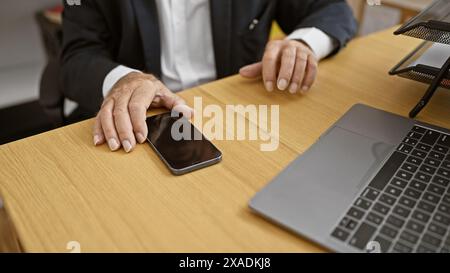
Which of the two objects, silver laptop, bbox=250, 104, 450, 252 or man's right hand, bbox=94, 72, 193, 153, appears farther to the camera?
man's right hand, bbox=94, 72, 193, 153

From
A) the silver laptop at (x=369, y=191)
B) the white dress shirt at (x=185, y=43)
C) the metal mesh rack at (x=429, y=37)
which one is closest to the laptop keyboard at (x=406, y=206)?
the silver laptop at (x=369, y=191)

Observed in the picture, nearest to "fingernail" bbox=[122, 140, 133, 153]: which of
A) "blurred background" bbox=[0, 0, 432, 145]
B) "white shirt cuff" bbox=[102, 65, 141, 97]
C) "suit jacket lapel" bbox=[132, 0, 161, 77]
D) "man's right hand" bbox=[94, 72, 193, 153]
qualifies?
"man's right hand" bbox=[94, 72, 193, 153]

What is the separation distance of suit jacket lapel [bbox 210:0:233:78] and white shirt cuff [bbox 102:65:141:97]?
28 cm

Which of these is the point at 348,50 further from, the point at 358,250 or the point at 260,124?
the point at 358,250

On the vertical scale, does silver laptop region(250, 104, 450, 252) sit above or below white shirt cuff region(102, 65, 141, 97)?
below

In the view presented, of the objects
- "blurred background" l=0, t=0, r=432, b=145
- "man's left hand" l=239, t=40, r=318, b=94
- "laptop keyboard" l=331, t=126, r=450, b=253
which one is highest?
"man's left hand" l=239, t=40, r=318, b=94

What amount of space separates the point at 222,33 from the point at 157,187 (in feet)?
1.82

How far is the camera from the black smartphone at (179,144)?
528 millimetres

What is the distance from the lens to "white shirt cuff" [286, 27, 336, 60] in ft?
2.58

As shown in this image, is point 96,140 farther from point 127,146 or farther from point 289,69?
point 289,69

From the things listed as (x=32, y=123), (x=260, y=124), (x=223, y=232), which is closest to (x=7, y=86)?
(x=32, y=123)

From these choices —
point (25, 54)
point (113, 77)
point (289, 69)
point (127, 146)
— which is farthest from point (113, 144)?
point (25, 54)

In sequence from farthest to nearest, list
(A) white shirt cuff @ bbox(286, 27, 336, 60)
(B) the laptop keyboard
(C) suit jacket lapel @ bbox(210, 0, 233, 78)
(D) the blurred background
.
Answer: (D) the blurred background, (C) suit jacket lapel @ bbox(210, 0, 233, 78), (A) white shirt cuff @ bbox(286, 27, 336, 60), (B) the laptop keyboard

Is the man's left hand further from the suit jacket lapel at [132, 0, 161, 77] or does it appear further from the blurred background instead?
the blurred background
